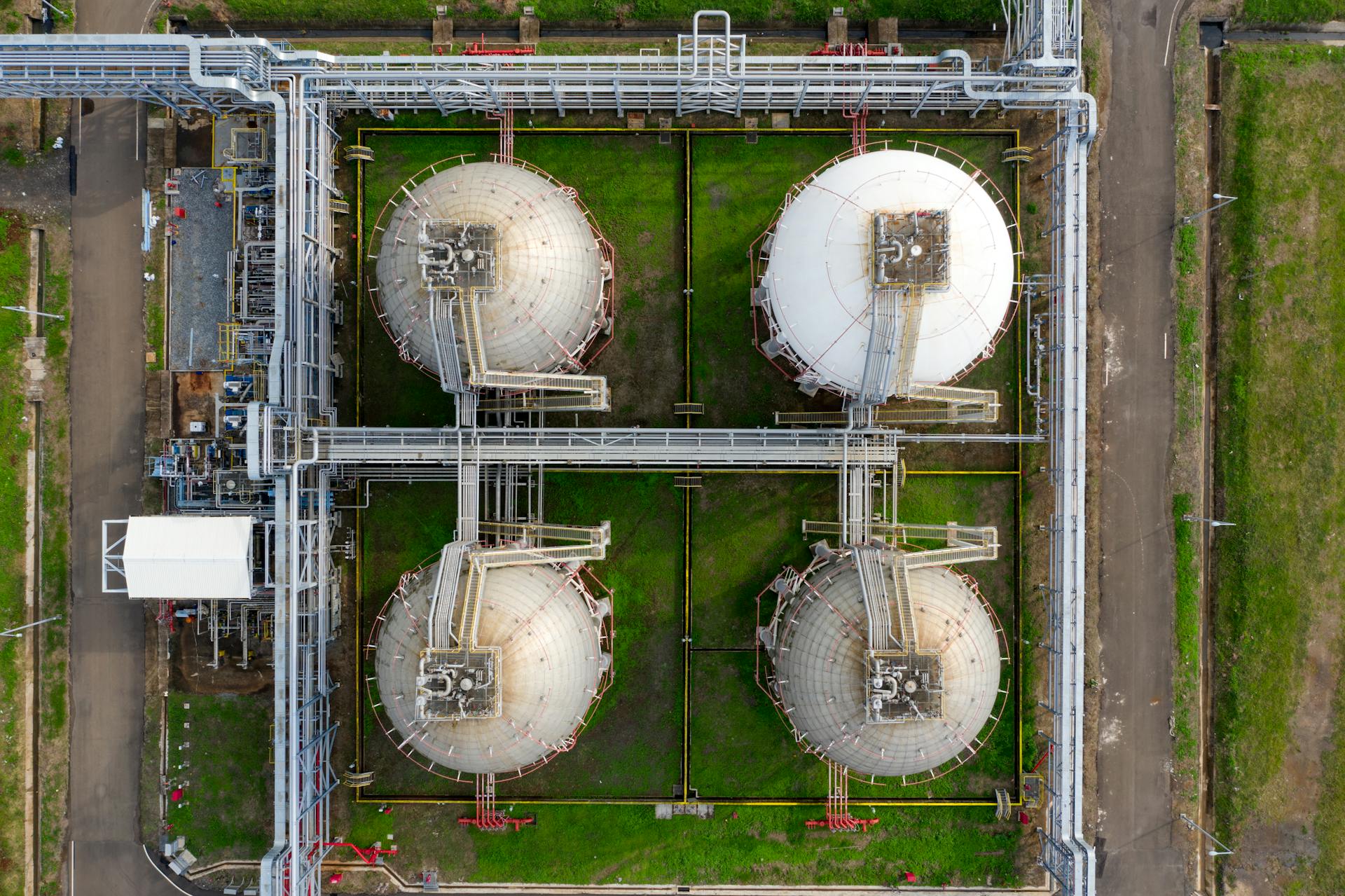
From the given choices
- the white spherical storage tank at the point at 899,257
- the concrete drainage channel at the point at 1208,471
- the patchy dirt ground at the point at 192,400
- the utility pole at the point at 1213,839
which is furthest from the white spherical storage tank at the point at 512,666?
the concrete drainage channel at the point at 1208,471

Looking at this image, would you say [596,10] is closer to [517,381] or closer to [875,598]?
[517,381]

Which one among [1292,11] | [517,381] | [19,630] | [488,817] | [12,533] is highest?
[1292,11]

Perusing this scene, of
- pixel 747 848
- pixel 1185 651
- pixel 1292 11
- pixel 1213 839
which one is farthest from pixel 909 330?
pixel 1213 839

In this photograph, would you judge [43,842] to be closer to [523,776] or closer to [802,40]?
[523,776]

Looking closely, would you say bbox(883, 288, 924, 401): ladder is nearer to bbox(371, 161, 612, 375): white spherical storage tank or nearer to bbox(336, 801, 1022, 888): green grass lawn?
bbox(371, 161, 612, 375): white spherical storage tank

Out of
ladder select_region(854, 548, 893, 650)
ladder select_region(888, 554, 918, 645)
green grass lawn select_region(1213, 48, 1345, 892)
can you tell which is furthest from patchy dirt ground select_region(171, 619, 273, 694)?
green grass lawn select_region(1213, 48, 1345, 892)
